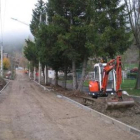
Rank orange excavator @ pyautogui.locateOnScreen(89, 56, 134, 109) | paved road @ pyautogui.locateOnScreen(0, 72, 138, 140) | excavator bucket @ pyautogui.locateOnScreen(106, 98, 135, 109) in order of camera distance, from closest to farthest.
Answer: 1. paved road @ pyautogui.locateOnScreen(0, 72, 138, 140)
2. excavator bucket @ pyautogui.locateOnScreen(106, 98, 135, 109)
3. orange excavator @ pyautogui.locateOnScreen(89, 56, 134, 109)

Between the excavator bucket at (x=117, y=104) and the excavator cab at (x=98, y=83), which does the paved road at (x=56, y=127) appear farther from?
the excavator cab at (x=98, y=83)

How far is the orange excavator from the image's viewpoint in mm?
14172

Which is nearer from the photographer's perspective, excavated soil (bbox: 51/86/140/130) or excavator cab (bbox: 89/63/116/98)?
excavated soil (bbox: 51/86/140/130)

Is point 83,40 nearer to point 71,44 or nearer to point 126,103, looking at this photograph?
point 71,44

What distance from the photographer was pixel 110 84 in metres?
20.6

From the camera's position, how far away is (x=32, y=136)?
365 inches

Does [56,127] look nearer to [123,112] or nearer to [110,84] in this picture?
[123,112]

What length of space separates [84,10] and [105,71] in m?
8.54

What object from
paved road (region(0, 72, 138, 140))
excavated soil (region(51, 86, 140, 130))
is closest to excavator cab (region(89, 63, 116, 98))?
excavated soil (region(51, 86, 140, 130))

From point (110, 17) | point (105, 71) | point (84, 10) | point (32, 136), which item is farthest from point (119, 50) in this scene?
point (32, 136)

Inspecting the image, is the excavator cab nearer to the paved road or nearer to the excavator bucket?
the excavator bucket

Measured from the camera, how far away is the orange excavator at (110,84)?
46.5 feet

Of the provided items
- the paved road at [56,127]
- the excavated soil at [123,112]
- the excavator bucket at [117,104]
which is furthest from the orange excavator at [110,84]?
the paved road at [56,127]

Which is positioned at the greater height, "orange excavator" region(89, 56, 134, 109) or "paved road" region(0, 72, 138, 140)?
"orange excavator" region(89, 56, 134, 109)
